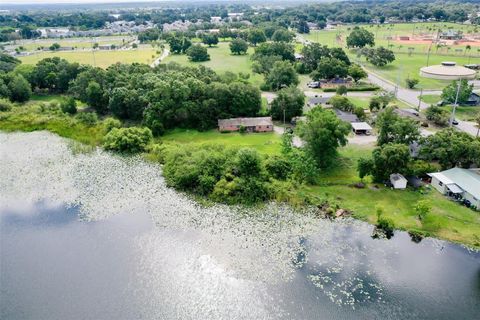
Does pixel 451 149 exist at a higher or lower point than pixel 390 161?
higher

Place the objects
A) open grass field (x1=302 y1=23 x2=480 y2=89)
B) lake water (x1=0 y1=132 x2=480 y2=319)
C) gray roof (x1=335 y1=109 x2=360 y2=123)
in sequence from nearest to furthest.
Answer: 1. lake water (x1=0 y1=132 x2=480 y2=319)
2. gray roof (x1=335 y1=109 x2=360 y2=123)
3. open grass field (x1=302 y1=23 x2=480 y2=89)

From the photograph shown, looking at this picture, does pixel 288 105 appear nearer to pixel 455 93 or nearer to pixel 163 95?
pixel 163 95

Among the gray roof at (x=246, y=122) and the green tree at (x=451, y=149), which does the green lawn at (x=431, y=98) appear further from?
the gray roof at (x=246, y=122)

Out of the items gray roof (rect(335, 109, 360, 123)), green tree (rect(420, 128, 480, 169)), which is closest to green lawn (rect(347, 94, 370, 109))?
gray roof (rect(335, 109, 360, 123))

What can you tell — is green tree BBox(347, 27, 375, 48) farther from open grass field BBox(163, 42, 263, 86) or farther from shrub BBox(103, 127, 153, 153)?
shrub BBox(103, 127, 153, 153)

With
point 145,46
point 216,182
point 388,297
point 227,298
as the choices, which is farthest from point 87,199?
point 145,46

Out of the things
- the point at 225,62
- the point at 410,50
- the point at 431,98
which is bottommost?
the point at 431,98

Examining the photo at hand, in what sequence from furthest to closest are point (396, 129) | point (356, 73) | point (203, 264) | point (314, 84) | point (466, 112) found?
point (314, 84) < point (356, 73) < point (466, 112) < point (396, 129) < point (203, 264)

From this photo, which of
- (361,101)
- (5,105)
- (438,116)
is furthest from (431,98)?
(5,105)
